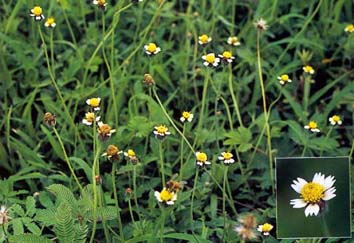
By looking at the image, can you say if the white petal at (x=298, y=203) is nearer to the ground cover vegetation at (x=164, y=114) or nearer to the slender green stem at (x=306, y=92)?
the ground cover vegetation at (x=164, y=114)

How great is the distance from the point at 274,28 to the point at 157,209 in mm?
879

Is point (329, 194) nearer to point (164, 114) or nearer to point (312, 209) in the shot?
point (312, 209)

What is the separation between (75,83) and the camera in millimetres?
2111

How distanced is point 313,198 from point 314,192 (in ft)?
0.04

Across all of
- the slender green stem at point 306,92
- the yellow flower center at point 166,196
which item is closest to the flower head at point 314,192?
the yellow flower center at point 166,196

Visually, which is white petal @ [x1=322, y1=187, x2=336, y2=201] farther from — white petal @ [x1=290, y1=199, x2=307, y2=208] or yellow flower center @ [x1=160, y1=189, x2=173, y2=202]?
yellow flower center @ [x1=160, y1=189, x2=173, y2=202]

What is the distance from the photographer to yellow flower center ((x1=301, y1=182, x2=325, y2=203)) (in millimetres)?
1479

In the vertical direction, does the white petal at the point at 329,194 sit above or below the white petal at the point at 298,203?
above

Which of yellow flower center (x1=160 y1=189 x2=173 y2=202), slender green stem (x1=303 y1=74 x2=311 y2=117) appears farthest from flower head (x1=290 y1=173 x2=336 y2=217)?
slender green stem (x1=303 y1=74 x2=311 y2=117)

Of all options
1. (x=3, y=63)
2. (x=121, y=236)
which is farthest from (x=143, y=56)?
(x=121, y=236)

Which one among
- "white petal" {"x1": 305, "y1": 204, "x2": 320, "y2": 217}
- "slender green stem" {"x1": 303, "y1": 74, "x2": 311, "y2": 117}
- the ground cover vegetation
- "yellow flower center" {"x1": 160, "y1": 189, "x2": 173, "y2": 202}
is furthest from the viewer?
"slender green stem" {"x1": 303, "y1": 74, "x2": 311, "y2": 117}

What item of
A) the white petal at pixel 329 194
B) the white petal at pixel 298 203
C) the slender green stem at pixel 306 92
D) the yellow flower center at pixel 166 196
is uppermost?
the yellow flower center at pixel 166 196

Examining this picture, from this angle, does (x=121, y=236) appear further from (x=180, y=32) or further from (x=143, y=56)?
(x=180, y=32)

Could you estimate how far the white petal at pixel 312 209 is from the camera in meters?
1.47
